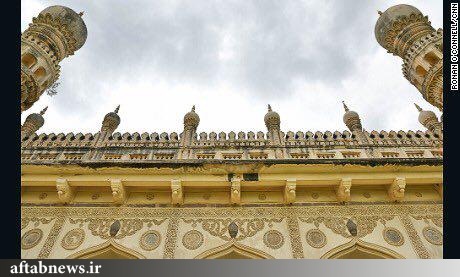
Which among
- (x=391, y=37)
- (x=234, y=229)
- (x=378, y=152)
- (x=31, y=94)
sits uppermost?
(x=391, y=37)

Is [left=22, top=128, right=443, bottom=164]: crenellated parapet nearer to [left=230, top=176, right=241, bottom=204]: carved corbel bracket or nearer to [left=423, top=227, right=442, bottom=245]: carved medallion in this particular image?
[left=230, top=176, right=241, bottom=204]: carved corbel bracket

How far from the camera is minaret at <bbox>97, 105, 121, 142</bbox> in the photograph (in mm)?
7956

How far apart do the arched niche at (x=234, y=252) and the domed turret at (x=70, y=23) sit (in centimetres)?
920

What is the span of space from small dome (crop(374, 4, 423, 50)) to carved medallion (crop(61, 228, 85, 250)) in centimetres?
1149

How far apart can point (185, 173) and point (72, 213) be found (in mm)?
1881

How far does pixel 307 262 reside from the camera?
374 cm

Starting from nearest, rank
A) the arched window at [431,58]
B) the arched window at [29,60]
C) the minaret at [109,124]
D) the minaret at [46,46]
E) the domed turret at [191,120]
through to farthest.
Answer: the minaret at [109,124] < the domed turret at [191,120] < the minaret at [46,46] < the arched window at [29,60] < the arched window at [431,58]

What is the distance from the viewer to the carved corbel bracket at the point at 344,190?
20.8ft

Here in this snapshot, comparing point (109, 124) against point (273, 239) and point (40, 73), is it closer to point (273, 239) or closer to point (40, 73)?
point (40, 73)

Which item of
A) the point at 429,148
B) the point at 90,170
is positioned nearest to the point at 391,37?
the point at 429,148

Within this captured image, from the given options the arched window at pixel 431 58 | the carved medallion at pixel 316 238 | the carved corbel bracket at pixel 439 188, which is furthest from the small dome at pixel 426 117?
the carved medallion at pixel 316 238

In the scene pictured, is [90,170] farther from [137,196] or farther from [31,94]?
[31,94]

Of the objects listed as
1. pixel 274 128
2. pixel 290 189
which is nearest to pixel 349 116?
pixel 274 128

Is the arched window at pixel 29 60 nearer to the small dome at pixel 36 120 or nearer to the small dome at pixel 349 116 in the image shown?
the small dome at pixel 36 120
